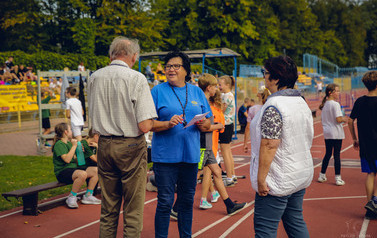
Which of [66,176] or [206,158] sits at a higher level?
[206,158]

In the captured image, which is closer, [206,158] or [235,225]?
[235,225]

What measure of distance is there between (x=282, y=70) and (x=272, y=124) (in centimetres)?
45

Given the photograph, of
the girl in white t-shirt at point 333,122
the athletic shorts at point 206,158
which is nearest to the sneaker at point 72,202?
the athletic shorts at point 206,158

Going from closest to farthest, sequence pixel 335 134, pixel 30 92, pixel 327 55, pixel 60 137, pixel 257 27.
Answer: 1. pixel 60 137
2. pixel 335 134
3. pixel 30 92
4. pixel 257 27
5. pixel 327 55

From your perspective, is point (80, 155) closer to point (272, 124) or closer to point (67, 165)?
point (67, 165)

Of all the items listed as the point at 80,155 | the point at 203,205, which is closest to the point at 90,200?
the point at 80,155

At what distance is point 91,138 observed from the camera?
698cm

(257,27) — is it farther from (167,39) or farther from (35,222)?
(35,222)

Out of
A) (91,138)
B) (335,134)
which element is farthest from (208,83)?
(335,134)

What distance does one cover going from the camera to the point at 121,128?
12.4 ft

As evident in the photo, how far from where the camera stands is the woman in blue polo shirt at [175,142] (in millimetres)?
4145

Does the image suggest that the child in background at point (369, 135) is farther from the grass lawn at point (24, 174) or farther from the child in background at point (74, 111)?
the child in background at point (74, 111)

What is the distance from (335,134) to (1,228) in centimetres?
550

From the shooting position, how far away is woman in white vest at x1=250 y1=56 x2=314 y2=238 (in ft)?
10.2
